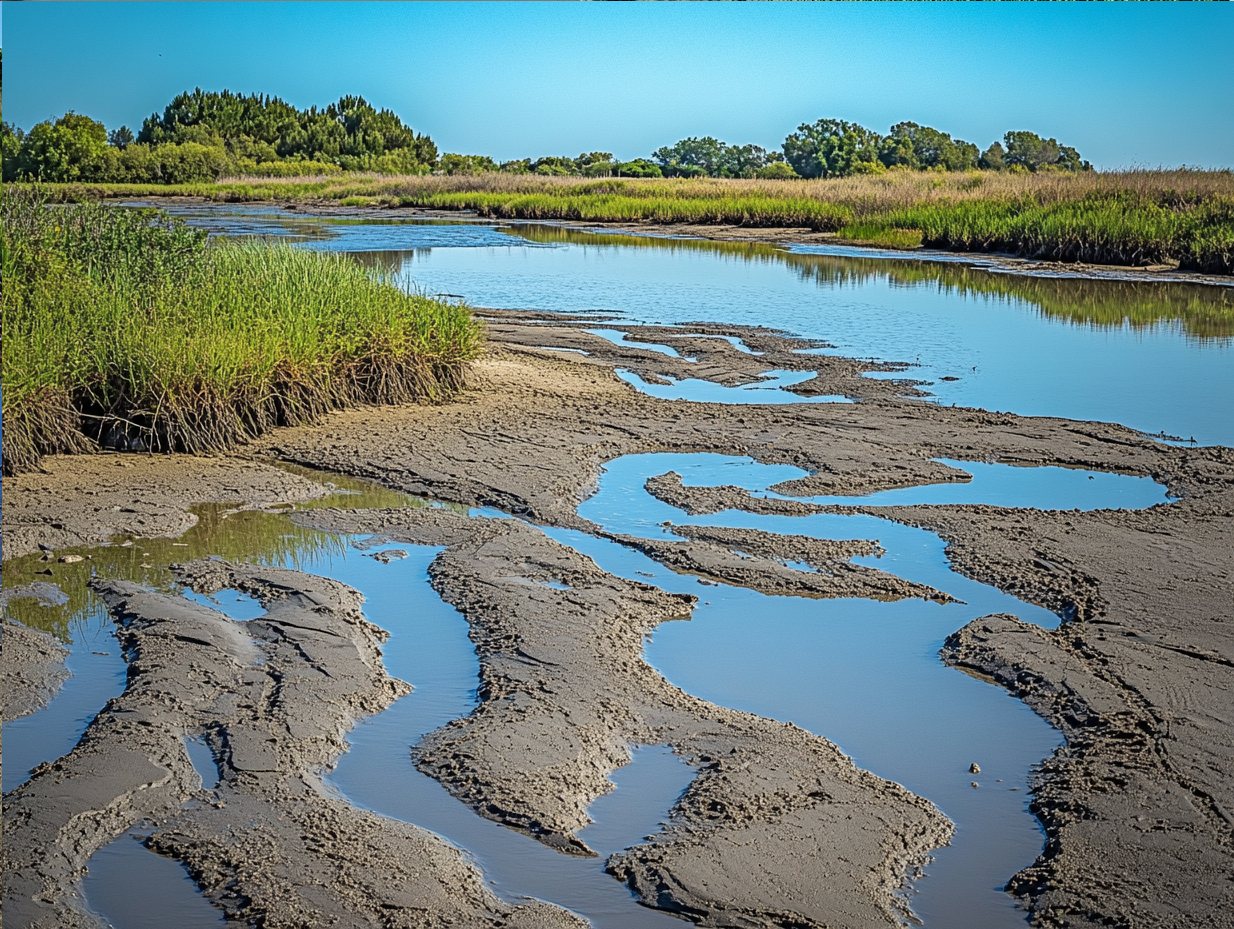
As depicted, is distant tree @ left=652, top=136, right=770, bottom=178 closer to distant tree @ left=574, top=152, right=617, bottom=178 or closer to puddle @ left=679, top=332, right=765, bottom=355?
distant tree @ left=574, top=152, right=617, bottom=178

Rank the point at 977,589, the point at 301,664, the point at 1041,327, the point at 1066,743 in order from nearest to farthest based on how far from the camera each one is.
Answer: the point at 1066,743 → the point at 301,664 → the point at 977,589 → the point at 1041,327

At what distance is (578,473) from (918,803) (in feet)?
14.7

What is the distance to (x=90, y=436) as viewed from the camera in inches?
330

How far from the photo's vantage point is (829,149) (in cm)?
9994

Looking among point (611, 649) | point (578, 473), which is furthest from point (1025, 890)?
point (578, 473)

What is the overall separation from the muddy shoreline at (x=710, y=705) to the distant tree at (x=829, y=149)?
92.7 meters

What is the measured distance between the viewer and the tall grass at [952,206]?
24969 mm

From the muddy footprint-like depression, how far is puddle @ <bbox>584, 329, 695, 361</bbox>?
10.4 ft

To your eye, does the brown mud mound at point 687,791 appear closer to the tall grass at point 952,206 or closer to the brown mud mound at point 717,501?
the brown mud mound at point 717,501

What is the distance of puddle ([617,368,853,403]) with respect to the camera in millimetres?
10852

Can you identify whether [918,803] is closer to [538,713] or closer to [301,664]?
[538,713]

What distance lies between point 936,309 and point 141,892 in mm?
16140

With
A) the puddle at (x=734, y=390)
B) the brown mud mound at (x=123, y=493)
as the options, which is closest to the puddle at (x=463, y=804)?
the brown mud mound at (x=123, y=493)

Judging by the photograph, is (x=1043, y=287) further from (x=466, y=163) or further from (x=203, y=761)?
(x=466, y=163)
